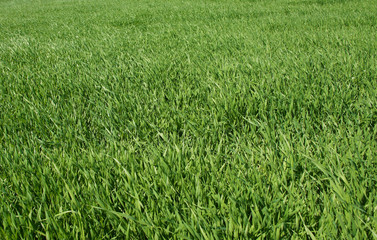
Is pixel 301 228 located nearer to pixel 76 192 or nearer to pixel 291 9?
pixel 76 192

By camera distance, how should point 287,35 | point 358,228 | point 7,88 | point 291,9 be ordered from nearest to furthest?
point 358,228, point 7,88, point 287,35, point 291,9

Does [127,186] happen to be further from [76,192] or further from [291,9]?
[291,9]

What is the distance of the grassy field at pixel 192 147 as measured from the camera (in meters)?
0.95

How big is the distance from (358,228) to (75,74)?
2.65 metres

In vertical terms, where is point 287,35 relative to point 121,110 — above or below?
above

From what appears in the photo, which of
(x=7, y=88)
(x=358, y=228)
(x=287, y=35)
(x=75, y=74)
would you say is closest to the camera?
(x=358, y=228)

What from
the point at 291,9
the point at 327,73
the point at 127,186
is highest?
the point at 291,9

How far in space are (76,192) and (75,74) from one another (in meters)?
1.92

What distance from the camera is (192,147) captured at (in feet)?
4.33

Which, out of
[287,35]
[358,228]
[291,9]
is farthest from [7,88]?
[291,9]

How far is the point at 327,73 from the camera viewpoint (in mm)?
2246

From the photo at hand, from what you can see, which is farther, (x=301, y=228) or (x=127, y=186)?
(x=127, y=186)

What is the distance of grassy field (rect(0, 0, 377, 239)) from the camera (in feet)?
3.10

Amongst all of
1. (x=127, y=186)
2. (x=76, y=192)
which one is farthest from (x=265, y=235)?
(x=76, y=192)
